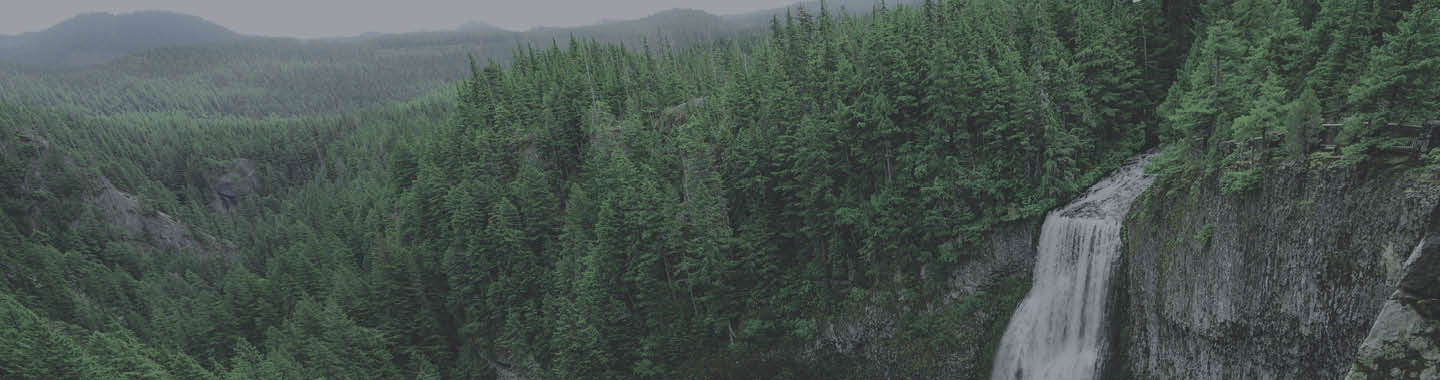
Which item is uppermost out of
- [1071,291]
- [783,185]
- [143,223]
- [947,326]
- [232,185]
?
[783,185]

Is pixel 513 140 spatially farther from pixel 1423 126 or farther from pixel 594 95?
pixel 1423 126

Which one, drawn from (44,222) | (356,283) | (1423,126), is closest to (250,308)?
(356,283)

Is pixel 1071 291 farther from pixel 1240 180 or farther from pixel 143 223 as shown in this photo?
pixel 143 223

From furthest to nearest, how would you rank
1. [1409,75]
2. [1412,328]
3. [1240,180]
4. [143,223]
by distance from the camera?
[143,223]
[1240,180]
[1409,75]
[1412,328]

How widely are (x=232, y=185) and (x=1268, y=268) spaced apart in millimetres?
191488

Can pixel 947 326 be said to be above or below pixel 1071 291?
below

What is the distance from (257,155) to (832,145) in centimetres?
17553

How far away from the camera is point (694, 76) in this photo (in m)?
82.9

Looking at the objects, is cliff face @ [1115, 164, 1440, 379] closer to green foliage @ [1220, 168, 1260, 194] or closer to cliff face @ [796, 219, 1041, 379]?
green foliage @ [1220, 168, 1260, 194]

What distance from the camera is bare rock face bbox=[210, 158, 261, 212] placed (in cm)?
15550

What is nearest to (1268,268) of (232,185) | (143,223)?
(143,223)

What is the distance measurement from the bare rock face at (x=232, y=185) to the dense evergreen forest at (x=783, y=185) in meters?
81.8

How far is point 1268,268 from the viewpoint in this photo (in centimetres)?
2256

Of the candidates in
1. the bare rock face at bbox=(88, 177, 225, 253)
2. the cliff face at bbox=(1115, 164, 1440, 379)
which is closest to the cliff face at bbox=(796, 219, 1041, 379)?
the cliff face at bbox=(1115, 164, 1440, 379)
